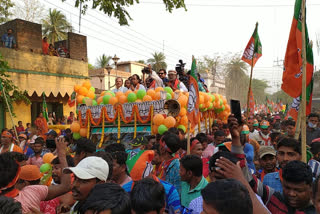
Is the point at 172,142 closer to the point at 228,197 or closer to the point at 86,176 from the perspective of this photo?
the point at 86,176

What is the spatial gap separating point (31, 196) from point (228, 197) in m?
1.91

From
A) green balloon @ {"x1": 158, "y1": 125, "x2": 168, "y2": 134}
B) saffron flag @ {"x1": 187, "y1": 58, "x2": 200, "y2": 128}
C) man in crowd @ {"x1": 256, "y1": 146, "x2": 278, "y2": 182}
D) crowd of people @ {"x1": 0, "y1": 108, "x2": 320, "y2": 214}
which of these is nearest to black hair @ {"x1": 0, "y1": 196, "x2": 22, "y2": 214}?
crowd of people @ {"x1": 0, "y1": 108, "x2": 320, "y2": 214}

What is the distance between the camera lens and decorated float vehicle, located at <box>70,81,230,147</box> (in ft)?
24.3

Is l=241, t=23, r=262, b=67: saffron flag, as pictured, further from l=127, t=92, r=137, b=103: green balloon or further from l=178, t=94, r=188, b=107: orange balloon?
l=127, t=92, r=137, b=103: green balloon

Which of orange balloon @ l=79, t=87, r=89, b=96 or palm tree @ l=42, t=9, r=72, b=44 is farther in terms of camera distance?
palm tree @ l=42, t=9, r=72, b=44

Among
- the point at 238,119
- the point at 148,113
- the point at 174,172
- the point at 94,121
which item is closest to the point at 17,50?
the point at 94,121

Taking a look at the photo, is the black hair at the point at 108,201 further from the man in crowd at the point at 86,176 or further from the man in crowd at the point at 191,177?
the man in crowd at the point at 191,177

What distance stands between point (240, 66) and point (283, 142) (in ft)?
142

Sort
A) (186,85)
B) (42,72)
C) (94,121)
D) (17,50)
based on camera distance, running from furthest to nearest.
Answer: (42,72) < (17,50) < (186,85) < (94,121)

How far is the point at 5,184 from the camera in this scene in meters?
2.51

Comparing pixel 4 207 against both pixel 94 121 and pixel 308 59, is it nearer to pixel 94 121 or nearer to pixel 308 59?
pixel 308 59

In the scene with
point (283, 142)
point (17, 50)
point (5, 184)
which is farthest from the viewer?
A: point (17, 50)

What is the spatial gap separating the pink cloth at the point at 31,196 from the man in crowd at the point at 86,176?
1.32 feet

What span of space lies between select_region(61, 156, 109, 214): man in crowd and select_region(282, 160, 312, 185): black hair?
5.13 feet
